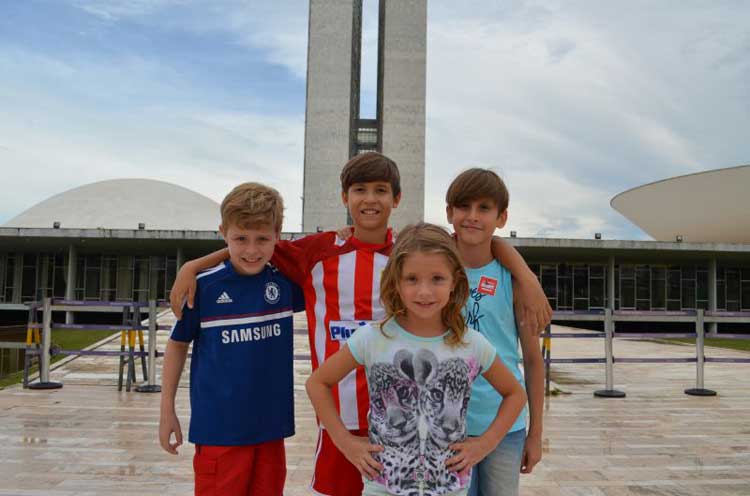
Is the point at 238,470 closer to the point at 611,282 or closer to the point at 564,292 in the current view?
the point at 611,282

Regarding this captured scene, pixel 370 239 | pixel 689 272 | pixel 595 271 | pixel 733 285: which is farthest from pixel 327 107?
pixel 370 239

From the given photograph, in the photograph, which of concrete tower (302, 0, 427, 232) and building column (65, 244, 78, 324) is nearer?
building column (65, 244, 78, 324)

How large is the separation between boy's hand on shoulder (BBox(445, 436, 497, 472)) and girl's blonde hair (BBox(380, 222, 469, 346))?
0.30 metres

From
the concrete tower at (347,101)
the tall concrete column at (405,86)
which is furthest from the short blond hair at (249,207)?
the tall concrete column at (405,86)

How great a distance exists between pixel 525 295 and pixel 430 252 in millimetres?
545

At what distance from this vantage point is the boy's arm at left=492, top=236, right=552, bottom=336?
6.76 ft

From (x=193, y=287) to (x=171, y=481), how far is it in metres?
2.56

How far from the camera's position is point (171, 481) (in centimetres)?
416

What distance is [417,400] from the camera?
68.1 inches

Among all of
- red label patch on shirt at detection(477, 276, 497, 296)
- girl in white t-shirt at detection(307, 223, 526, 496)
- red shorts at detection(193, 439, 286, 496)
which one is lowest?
red shorts at detection(193, 439, 286, 496)

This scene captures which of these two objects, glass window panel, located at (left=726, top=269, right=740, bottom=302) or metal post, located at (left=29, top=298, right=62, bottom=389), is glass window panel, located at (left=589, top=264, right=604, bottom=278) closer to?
glass window panel, located at (left=726, top=269, right=740, bottom=302)

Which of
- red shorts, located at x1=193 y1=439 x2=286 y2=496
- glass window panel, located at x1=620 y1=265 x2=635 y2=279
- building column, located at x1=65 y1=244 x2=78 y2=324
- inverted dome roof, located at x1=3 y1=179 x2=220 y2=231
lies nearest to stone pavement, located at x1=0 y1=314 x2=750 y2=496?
red shorts, located at x1=193 y1=439 x2=286 y2=496

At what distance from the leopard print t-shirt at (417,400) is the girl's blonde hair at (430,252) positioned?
1.9 inches

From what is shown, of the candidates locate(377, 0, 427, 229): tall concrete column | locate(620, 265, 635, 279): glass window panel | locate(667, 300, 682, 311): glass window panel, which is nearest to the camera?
locate(667, 300, 682, 311): glass window panel
